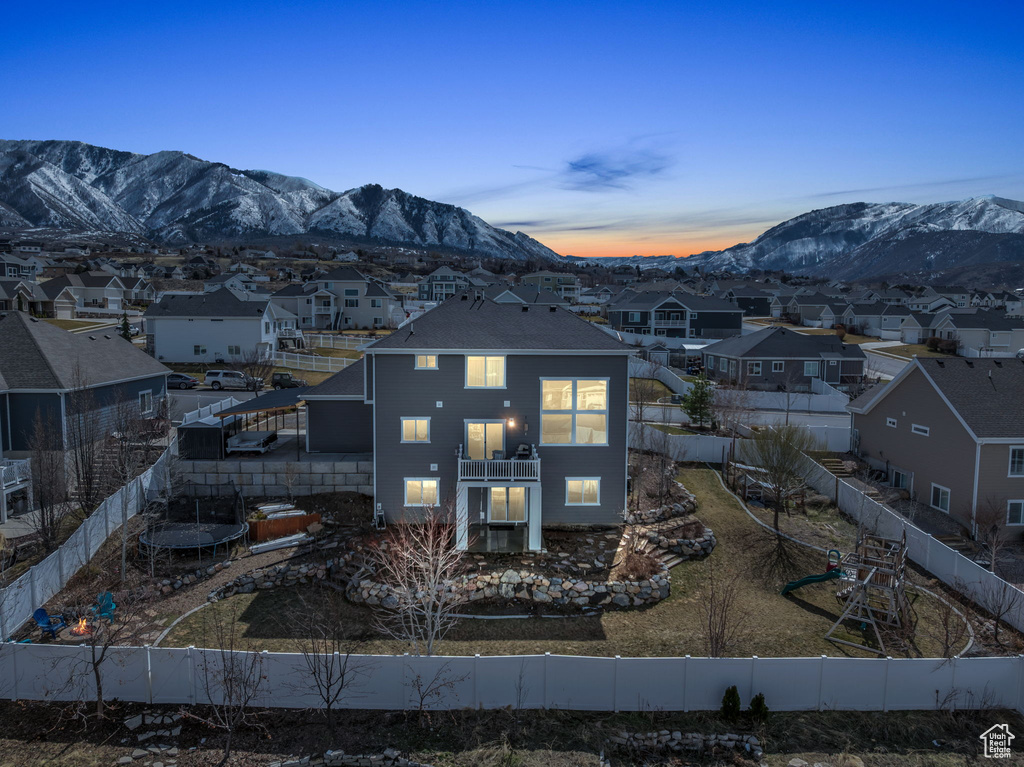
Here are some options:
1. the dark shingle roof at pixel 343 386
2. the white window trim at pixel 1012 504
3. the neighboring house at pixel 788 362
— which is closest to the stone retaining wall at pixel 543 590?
the dark shingle roof at pixel 343 386

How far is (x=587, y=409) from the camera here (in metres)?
23.4

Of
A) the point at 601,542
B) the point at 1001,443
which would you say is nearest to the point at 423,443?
the point at 601,542

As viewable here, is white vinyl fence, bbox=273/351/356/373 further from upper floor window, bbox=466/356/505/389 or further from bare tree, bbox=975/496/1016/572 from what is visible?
bare tree, bbox=975/496/1016/572

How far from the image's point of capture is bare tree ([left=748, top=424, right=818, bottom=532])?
26109 millimetres

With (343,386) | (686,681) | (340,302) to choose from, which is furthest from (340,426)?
(340,302)

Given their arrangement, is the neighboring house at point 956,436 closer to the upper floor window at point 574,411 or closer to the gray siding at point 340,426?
the upper floor window at point 574,411

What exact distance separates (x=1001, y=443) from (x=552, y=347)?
18550 mm

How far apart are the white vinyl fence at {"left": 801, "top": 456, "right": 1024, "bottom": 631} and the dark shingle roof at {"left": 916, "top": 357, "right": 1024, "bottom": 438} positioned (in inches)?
212

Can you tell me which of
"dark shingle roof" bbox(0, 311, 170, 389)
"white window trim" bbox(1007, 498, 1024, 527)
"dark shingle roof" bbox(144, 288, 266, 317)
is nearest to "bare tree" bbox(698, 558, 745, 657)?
"white window trim" bbox(1007, 498, 1024, 527)

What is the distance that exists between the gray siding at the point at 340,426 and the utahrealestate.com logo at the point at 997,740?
23.2 m

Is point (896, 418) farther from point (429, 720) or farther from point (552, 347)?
point (429, 720)

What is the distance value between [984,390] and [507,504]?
21.8 meters

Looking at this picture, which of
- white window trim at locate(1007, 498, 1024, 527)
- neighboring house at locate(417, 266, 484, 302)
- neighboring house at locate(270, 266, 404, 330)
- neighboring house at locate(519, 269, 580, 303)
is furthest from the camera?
neighboring house at locate(519, 269, 580, 303)

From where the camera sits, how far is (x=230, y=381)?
44.3 m
